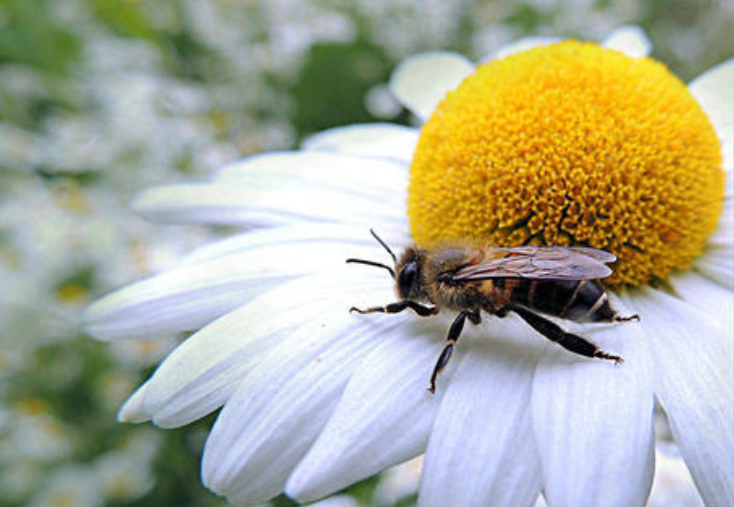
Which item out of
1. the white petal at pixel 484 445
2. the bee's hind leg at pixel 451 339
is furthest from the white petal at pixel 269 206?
the white petal at pixel 484 445

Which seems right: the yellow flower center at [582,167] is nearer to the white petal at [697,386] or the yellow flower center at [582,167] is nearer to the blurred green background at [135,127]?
the white petal at [697,386]

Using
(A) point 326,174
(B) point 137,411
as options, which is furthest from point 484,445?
(A) point 326,174

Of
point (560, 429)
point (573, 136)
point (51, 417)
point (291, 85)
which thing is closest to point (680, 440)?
point (560, 429)

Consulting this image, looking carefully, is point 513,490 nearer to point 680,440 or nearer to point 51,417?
point 680,440

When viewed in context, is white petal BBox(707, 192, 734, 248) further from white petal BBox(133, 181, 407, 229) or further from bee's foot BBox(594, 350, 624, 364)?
white petal BBox(133, 181, 407, 229)

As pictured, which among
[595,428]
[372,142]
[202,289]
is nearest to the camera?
[595,428]

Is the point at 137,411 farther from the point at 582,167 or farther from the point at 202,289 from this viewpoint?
the point at 582,167
